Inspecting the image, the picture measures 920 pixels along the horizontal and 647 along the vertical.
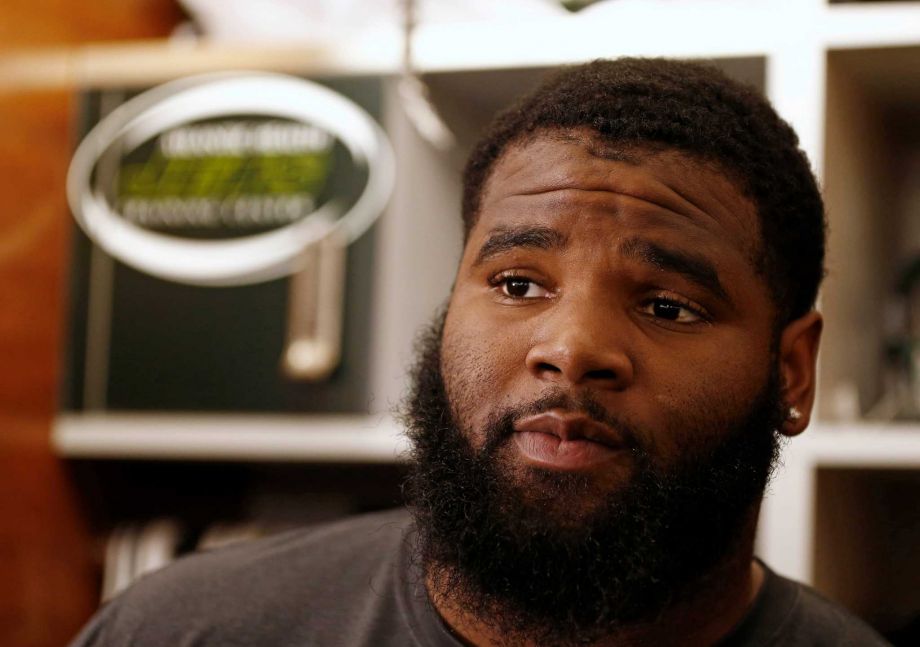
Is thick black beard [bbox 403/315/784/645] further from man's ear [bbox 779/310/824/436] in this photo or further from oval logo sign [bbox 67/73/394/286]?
oval logo sign [bbox 67/73/394/286]

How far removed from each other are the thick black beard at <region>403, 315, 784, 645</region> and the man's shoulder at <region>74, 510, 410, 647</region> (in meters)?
0.08

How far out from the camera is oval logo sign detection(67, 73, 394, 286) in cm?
140

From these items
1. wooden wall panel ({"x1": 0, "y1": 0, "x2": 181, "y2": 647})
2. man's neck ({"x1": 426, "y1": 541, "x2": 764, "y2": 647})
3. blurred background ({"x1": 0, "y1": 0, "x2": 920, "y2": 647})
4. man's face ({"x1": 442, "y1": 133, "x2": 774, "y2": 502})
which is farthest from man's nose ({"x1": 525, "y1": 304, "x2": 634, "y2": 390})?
wooden wall panel ({"x1": 0, "y1": 0, "x2": 181, "y2": 647})

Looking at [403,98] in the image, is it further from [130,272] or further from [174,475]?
[174,475]

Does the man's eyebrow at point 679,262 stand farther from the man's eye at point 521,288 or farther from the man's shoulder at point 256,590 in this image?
the man's shoulder at point 256,590

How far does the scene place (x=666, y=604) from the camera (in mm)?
856

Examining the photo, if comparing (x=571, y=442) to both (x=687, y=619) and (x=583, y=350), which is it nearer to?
(x=583, y=350)

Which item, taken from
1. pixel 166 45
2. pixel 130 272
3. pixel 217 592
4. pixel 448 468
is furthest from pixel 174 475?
pixel 448 468

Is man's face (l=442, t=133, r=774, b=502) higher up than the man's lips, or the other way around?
man's face (l=442, t=133, r=774, b=502)

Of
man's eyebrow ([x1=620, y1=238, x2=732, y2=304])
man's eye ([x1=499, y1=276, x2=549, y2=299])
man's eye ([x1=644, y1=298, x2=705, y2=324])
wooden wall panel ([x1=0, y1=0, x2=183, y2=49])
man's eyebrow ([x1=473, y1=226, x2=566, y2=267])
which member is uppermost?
wooden wall panel ([x1=0, y1=0, x2=183, y2=49])

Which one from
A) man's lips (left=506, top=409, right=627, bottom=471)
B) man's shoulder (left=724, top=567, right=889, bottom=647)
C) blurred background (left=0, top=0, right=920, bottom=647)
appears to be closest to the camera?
man's lips (left=506, top=409, right=627, bottom=471)

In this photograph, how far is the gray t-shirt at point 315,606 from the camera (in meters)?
0.91

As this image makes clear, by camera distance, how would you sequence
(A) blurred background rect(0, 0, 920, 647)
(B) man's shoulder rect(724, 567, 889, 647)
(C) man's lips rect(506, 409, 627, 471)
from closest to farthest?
(C) man's lips rect(506, 409, 627, 471) → (B) man's shoulder rect(724, 567, 889, 647) → (A) blurred background rect(0, 0, 920, 647)

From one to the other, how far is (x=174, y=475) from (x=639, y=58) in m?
1.04
